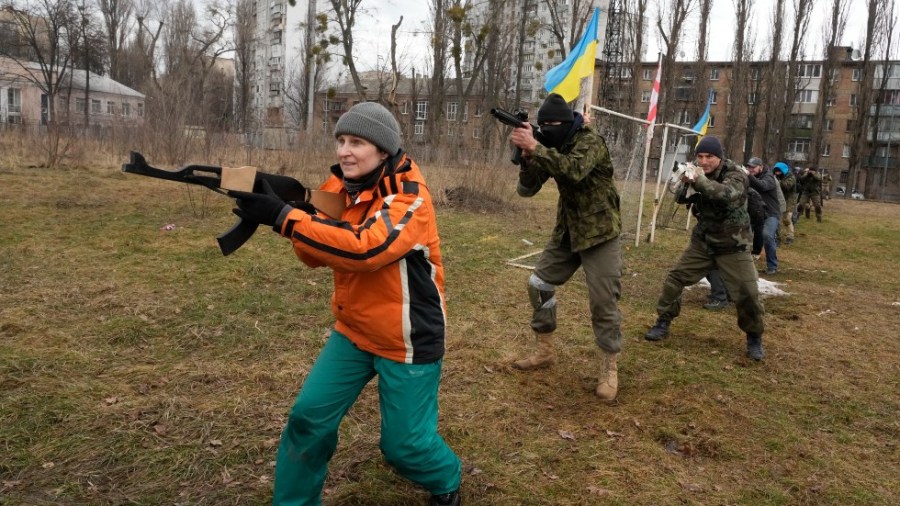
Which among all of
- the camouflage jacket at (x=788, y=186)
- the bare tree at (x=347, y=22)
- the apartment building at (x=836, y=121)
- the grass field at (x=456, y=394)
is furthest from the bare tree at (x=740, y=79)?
the grass field at (x=456, y=394)

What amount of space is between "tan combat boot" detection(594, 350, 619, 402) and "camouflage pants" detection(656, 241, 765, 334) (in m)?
1.58

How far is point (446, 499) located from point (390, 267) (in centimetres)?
107

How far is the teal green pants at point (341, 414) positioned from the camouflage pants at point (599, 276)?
6.51 ft

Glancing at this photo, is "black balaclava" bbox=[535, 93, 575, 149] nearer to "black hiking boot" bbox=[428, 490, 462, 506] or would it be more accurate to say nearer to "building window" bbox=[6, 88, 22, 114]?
"black hiking boot" bbox=[428, 490, 462, 506]

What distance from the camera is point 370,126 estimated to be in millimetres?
2416

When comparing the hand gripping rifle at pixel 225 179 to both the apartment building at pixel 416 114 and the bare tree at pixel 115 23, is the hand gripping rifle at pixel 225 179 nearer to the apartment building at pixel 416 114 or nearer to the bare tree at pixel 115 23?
the apartment building at pixel 416 114

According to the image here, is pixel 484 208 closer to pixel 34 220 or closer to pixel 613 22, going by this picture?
pixel 34 220

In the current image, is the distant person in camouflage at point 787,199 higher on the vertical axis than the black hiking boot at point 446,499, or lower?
higher

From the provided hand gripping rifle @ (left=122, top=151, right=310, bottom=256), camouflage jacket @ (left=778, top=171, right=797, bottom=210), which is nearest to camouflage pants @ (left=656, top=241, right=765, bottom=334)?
hand gripping rifle @ (left=122, top=151, right=310, bottom=256)

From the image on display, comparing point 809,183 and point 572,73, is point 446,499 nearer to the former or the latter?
point 572,73

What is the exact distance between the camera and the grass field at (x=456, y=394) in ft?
10.3

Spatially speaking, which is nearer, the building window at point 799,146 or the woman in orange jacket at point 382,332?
the woman in orange jacket at point 382,332

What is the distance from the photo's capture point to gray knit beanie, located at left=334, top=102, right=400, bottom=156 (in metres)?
2.41

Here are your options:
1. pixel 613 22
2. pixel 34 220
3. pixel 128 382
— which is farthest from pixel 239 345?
pixel 613 22
